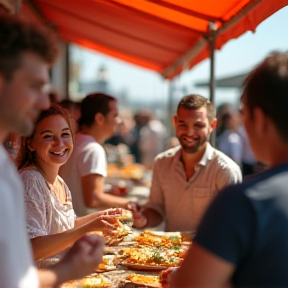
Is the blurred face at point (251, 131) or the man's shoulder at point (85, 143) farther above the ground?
the man's shoulder at point (85, 143)

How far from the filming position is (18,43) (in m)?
1.67

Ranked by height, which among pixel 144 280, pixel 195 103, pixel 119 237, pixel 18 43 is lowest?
pixel 144 280

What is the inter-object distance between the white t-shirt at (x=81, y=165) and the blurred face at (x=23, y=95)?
2.98 meters

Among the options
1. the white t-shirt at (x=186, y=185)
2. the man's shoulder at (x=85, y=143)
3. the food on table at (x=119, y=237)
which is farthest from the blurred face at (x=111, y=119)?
the food on table at (x=119, y=237)

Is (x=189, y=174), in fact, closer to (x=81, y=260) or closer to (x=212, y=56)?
(x=212, y=56)

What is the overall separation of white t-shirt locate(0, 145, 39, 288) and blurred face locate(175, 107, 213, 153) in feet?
9.04

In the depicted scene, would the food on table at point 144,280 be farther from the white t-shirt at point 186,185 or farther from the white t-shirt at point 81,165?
the white t-shirt at point 81,165

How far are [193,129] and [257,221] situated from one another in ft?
8.76

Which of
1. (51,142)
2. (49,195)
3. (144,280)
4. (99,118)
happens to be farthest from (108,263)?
(99,118)

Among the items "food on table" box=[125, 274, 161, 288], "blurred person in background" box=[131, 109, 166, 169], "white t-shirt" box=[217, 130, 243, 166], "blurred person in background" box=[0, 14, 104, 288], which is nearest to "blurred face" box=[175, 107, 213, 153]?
"food on table" box=[125, 274, 161, 288]

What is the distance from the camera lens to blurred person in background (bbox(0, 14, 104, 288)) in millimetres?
1537

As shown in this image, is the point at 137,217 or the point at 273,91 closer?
the point at 273,91

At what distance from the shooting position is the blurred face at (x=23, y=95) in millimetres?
1620

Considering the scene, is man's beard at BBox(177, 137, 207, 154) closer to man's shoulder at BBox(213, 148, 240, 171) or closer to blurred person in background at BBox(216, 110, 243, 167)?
man's shoulder at BBox(213, 148, 240, 171)
